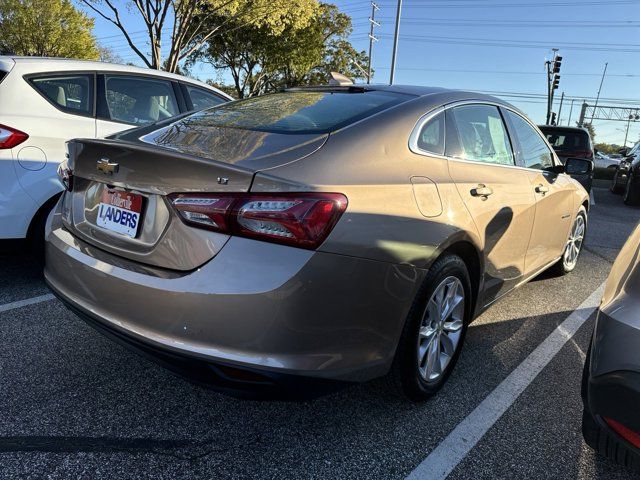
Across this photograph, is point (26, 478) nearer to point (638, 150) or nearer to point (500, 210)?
point (500, 210)

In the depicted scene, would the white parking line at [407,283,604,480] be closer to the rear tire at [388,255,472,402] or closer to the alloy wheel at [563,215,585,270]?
the rear tire at [388,255,472,402]

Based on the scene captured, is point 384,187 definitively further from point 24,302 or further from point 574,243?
point 574,243

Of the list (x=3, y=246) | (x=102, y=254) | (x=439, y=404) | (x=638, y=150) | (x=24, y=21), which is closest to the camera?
(x=102, y=254)

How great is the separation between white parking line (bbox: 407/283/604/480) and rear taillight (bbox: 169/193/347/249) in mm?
1057

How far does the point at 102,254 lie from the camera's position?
217 centimetres

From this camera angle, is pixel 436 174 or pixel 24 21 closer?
pixel 436 174

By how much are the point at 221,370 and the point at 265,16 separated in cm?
1909

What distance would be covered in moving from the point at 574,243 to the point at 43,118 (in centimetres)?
462

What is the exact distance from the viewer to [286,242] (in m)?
1.79

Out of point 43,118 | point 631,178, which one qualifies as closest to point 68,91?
point 43,118

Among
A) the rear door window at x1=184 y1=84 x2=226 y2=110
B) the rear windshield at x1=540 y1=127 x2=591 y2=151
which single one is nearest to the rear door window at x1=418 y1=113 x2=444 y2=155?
the rear door window at x1=184 y1=84 x2=226 y2=110

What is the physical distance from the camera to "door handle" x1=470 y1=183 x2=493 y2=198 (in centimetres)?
259

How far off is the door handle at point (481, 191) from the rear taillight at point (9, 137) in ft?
9.56

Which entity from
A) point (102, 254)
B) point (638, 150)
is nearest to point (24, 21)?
point (638, 150)
